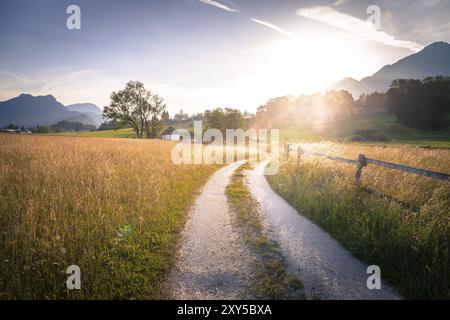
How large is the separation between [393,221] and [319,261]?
2.33 m

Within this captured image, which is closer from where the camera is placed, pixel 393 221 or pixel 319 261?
pixel 319 261

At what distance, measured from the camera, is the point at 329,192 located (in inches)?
300

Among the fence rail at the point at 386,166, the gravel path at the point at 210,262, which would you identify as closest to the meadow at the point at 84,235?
the gravel path at the point at 210,262

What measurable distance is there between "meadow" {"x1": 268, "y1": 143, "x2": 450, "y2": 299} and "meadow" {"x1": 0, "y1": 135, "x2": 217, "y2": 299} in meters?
4.47

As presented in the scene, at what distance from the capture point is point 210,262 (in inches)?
173

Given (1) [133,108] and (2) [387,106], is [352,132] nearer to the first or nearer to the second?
(2) [387,106]

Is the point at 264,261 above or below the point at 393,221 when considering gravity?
below

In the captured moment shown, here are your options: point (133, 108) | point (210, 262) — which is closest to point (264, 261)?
point (210, 262)

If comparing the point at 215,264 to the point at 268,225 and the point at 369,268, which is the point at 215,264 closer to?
the point at 268,225

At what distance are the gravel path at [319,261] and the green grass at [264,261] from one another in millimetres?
223

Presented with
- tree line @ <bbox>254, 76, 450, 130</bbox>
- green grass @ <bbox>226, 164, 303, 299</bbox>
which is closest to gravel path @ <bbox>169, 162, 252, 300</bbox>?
green grass @ <bbox>226, 164, 303, 299</bbox>

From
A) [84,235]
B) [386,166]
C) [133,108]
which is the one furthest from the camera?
[133,108]

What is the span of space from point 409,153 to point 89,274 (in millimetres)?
15569

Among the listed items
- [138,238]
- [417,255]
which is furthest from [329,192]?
[138,238]
